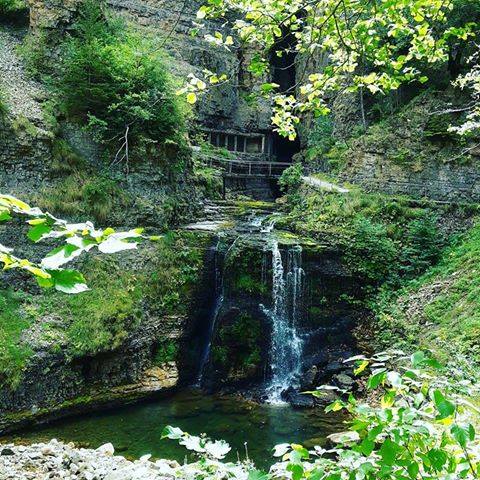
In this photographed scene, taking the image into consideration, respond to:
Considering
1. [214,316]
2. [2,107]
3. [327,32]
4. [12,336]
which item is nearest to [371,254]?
[214,316]

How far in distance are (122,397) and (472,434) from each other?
11140 mm

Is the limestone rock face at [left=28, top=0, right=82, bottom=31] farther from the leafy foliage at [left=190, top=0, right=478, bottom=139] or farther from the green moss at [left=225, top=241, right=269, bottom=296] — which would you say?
the leafy foliage at [left=190, top=0, right=478, bottom=139]

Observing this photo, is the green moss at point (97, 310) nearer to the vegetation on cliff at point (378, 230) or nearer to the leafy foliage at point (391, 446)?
the vegetation on cliff at point (378, 230)

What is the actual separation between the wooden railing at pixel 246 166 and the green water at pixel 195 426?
54.5 feet

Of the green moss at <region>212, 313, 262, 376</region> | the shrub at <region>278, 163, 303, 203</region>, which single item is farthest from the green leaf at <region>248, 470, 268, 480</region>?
the shrub at <region>278, 163, 303, 203</region>

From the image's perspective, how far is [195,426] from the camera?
1062 centimetres

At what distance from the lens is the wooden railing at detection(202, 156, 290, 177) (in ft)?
88.3

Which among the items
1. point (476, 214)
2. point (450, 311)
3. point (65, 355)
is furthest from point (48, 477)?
point (476, 214)

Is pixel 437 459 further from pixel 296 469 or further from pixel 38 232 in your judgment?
pixel 38 232

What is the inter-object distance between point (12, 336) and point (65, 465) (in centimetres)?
407

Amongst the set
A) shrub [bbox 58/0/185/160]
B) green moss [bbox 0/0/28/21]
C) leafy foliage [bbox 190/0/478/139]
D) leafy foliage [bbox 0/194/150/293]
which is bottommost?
leafy foliage [bbox 0/194/150/293]

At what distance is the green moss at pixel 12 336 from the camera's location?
A: 9734mm

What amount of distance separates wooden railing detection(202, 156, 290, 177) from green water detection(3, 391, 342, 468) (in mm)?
16614

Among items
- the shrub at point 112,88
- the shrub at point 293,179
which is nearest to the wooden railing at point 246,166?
the shrub at point 293,179
